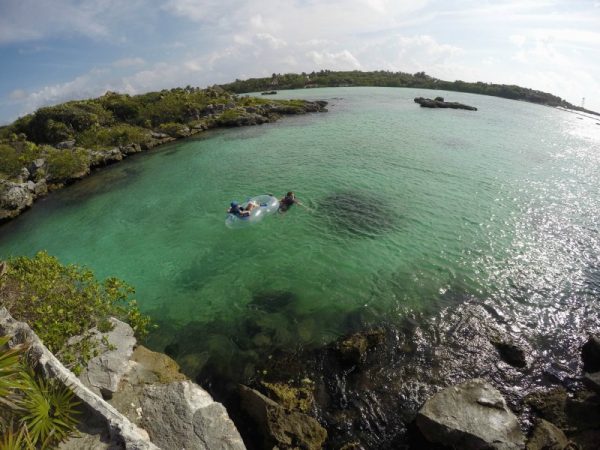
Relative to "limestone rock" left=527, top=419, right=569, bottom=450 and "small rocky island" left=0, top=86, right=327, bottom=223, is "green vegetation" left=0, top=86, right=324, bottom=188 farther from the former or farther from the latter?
"limestone rock" left=527, top=419, right=569, bottom=450

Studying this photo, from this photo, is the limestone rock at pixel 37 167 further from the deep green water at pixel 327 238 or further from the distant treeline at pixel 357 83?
the distant treeline at pixel 357 83

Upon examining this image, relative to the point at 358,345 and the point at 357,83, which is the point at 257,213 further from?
the point at 357,83

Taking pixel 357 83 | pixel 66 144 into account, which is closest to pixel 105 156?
pixel 66 144

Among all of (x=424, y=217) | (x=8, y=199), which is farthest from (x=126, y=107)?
(x=424, y=217)

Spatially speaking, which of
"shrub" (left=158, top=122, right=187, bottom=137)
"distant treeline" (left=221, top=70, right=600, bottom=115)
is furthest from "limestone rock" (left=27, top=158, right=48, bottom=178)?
"distant treeline" (left=221, top=70, right=600, bottom=115)

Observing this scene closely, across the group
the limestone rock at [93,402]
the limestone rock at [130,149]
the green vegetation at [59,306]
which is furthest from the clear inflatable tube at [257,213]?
the limestone rock at [130,149]

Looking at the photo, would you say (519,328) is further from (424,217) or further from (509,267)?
(424,217)
